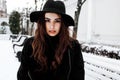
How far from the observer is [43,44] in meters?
2.24

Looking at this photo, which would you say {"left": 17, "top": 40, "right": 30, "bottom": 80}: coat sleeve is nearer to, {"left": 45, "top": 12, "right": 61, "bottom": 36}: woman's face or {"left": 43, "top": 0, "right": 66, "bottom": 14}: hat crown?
{"left": 45, "top": 12, "right": 61, "bottom": 36}: woman's face

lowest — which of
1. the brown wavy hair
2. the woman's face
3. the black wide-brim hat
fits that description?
the brown wavy hair

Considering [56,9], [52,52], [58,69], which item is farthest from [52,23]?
[58,69]

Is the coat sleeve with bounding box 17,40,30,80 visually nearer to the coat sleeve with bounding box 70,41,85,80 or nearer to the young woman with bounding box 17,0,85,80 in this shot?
the young woman with bounding box 17,0,85,80

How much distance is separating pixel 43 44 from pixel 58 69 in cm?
21

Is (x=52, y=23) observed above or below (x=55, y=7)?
below

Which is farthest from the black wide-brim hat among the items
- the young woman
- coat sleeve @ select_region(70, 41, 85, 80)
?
coat sleeve @ select_region(70, 41, 85, 80)

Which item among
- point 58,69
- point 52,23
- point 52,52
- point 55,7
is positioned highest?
point 55,7

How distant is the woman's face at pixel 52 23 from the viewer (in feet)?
7.23

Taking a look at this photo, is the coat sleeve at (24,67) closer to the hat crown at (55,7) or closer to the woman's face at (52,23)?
the woman's face at (52,23)

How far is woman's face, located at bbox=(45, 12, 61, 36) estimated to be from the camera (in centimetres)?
221

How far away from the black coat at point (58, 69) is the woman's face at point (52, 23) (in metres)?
0.17

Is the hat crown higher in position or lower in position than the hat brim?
higher

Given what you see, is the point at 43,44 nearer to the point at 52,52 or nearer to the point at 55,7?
the point at 52,52
